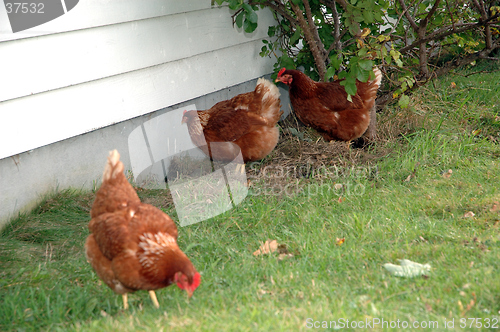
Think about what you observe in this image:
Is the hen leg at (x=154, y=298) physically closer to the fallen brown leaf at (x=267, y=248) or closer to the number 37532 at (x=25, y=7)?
the fallen brown leaf at (x=267, y=248)

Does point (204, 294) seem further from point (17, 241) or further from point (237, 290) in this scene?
point (17, 241)

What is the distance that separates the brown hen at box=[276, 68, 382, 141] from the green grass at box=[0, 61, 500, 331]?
62cm

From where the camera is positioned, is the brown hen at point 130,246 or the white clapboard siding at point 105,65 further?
the white clapboard siding at point 105,65

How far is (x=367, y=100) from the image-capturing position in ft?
15.3

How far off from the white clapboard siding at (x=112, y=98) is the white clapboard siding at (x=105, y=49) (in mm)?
74

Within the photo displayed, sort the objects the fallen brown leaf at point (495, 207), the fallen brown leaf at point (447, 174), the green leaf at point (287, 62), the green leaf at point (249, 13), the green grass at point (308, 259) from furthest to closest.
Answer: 1. the green leaf at point (287, 62)
2. the green leaf at point (249, 13)
3. the fallen brown leaf at point (447, 174)
4. the fallen brown leaf at point (495, 207)
5. the green grass at point (308, 259)

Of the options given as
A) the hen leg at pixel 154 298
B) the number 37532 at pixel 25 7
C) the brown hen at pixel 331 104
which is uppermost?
the number 37532 at pixel 25 7

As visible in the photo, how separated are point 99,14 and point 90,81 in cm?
57

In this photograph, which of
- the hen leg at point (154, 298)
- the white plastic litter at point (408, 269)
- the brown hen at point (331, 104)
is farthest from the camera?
the brown hen at point (331, 104)

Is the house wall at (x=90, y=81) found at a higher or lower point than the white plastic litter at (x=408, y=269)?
higher

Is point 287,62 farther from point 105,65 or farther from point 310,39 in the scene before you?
point 105,65

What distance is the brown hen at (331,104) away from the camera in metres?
4.57

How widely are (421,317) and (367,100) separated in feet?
9.80

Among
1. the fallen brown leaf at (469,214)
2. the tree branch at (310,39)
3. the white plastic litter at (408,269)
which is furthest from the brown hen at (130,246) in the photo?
the tree branch at (310,39)
